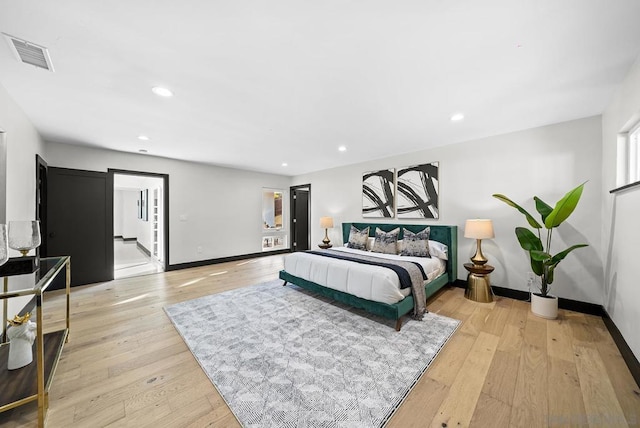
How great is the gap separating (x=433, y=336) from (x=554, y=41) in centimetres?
268

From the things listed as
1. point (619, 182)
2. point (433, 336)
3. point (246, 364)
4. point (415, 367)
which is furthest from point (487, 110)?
point (246, 364)

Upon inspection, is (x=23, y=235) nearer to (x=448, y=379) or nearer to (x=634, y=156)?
(x=448, y=379)

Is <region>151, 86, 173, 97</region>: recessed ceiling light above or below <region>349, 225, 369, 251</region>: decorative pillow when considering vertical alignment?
above

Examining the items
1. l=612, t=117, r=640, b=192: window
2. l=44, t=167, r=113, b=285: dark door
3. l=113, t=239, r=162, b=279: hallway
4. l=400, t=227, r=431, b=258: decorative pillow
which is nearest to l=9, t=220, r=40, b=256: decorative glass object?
l=44, t=167, r=113, b=285: dark door

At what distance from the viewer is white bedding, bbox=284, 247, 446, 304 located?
257 centimetres

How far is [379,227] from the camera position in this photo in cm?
485

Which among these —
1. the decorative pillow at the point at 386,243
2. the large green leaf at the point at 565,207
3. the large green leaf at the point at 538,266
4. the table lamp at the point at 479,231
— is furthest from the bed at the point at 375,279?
the large green leaf at the point at 565,207

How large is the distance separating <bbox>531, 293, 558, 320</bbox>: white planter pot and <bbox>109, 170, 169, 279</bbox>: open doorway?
21.0 ft

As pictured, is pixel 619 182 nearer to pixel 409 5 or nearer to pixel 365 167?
pixel 409 5

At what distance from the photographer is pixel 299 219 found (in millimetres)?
7422

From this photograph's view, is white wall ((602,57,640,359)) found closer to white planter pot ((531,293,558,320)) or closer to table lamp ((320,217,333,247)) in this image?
white planter pot ((531,293,558,320))

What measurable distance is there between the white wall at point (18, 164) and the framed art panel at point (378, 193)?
5124 mm

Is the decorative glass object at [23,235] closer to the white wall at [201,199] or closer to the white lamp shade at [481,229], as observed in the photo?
the white wall at [201,199]

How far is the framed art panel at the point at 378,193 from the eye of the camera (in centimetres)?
482
